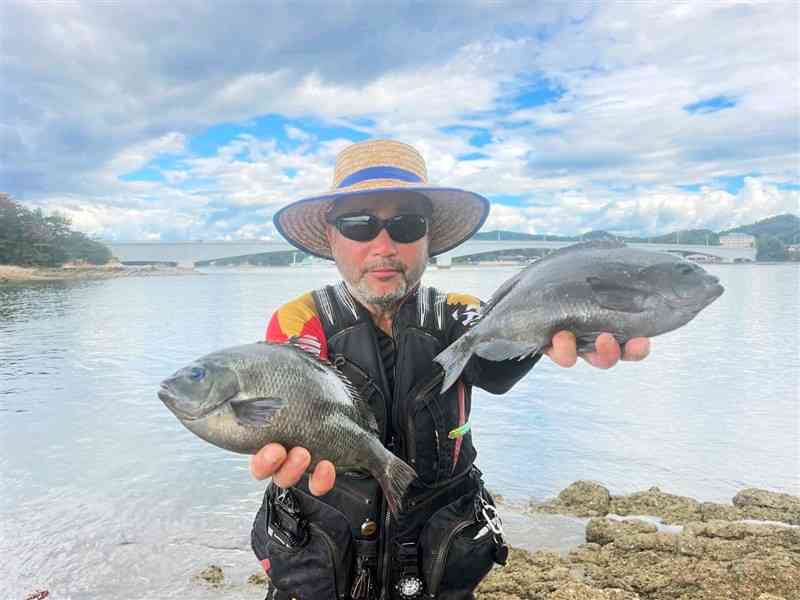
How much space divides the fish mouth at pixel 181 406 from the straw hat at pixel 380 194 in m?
1.59

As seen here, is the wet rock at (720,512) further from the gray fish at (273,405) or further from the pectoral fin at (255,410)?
the pectoral fin at (255,410)

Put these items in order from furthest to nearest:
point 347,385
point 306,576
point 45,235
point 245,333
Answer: point 45,235
point 245,333
point 306,576
point 347,385

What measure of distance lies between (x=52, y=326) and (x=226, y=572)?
86.2ft

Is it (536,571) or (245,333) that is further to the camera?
(245,333)

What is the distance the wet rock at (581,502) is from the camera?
799 cm

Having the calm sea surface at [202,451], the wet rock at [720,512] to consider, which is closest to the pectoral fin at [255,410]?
the calm sea surface at [202,451]

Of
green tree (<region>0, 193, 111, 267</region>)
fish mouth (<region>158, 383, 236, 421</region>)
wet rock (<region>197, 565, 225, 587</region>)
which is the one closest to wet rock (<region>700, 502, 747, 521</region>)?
wet rock (<region>197, 565, 225, 587</region>)

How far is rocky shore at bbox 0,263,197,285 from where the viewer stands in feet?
236

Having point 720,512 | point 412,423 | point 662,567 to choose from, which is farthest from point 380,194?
point 720,512

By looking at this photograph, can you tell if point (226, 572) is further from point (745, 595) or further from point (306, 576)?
point (745, 595)

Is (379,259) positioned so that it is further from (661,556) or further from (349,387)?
(661,556)

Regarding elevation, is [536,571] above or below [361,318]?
below

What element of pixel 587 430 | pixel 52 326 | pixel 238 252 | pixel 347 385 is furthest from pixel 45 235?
pixel 347 385

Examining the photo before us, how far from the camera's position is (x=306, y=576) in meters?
3.28
